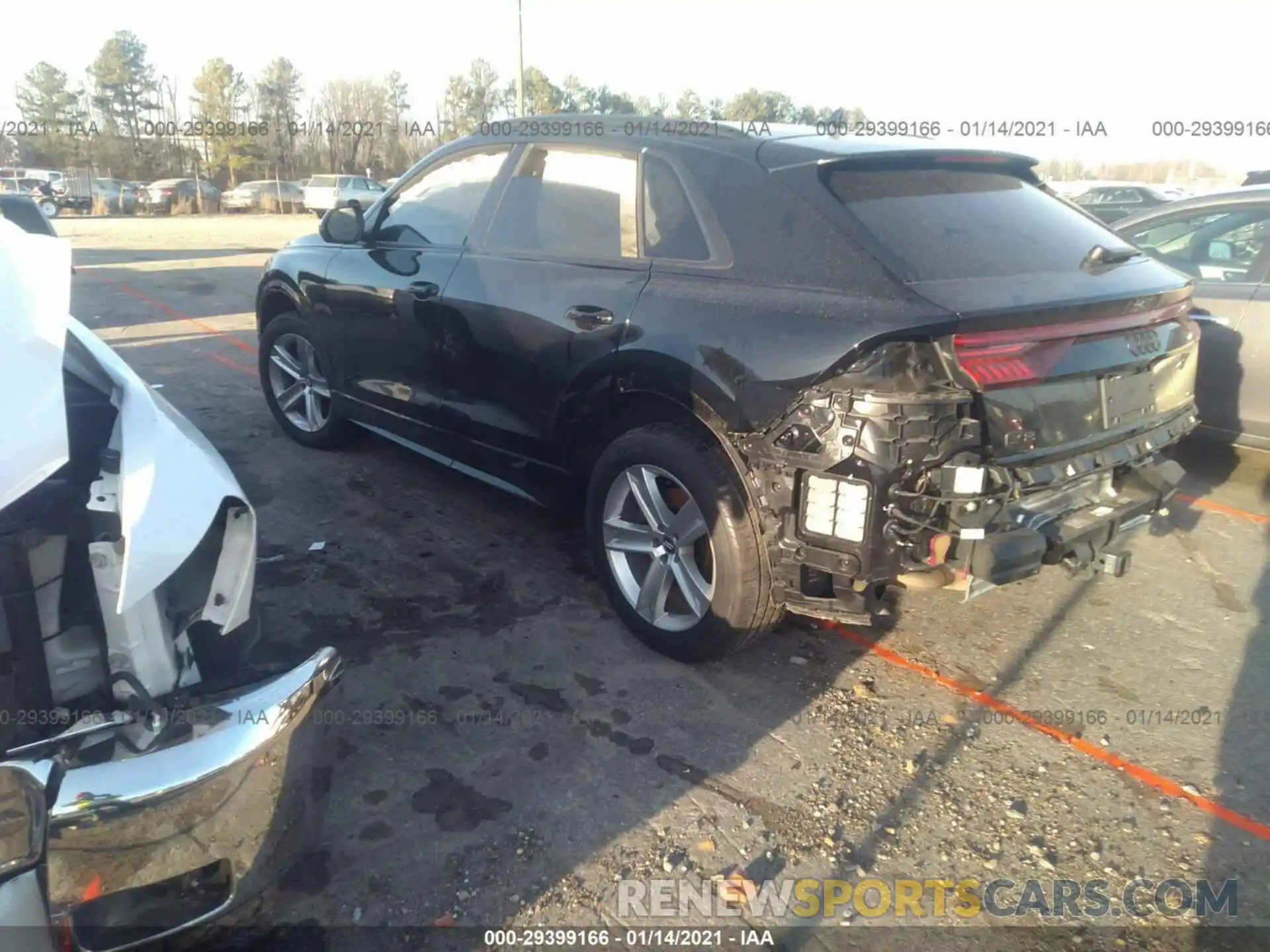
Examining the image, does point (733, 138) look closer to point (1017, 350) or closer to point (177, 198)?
point (1017, 350)

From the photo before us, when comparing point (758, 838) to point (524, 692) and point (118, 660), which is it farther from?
point (118, 660)

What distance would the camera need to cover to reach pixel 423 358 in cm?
444

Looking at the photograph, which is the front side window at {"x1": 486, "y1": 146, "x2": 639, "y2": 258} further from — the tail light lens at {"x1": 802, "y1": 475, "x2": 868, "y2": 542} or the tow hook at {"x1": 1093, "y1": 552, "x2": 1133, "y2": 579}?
the tow hook at {"x1": 1093, "y1": 552, "x2": 1133, "y2": 579}

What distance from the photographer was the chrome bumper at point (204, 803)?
1704mm

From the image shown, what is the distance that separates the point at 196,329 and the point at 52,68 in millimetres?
54003

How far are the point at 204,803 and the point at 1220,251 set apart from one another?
5.79 meters

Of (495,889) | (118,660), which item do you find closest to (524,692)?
(495,889)

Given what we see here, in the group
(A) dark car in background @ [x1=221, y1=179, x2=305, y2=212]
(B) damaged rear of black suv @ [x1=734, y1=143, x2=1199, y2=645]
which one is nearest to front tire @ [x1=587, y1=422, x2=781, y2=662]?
(B) damaged rear of black suv @ [x1=734, y1=143, x2=1199, y2=645]

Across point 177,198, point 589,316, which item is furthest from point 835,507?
point 177,198

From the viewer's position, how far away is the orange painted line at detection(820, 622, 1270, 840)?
280 centimetres

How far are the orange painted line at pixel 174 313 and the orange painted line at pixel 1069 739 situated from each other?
23.5 ft

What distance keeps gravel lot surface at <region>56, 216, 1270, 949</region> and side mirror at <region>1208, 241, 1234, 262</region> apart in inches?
59.2

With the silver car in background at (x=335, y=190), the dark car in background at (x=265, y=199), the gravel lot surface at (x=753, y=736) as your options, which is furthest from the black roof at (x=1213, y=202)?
the dark car in background at (x=265, y=199)

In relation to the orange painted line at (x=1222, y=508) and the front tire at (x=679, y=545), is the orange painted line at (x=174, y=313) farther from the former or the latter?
the orange painted line at (x=1222, y=508)
